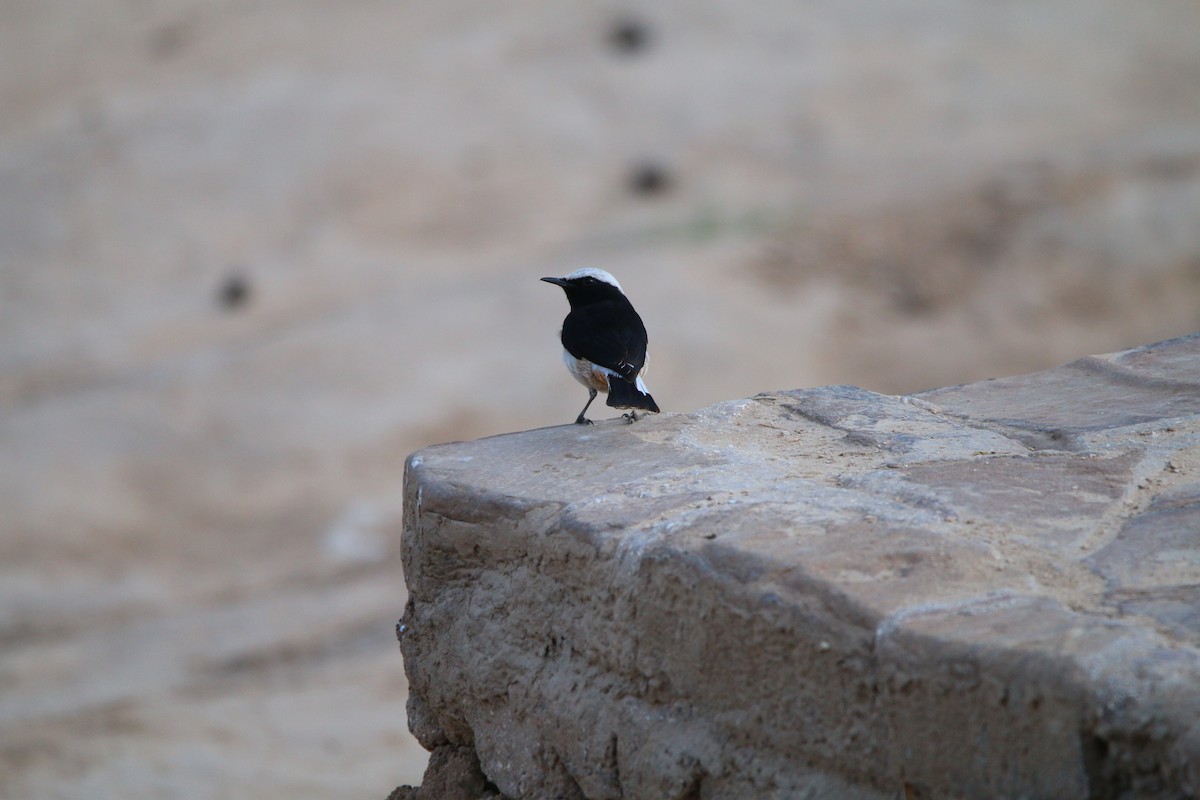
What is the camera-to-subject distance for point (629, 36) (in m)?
18.2

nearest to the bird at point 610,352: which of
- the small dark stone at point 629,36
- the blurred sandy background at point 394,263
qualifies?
the blurred sandy background at point 394,263

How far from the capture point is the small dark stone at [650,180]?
52.6 ft

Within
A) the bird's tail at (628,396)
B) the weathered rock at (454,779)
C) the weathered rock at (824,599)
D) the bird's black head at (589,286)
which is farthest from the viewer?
the bird's black head at (589,286)

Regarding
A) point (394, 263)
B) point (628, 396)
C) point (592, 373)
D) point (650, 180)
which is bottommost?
point (628, 396)

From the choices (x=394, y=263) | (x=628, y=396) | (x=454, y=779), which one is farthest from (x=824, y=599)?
(x=394, y=263)

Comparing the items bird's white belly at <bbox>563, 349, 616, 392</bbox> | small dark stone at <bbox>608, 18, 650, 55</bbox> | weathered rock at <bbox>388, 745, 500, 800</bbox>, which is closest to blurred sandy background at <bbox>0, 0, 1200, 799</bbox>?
small dark stone at <bbox>608, 18, 650, 55</bbox>

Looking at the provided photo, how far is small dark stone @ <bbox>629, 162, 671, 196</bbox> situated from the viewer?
1605 cm

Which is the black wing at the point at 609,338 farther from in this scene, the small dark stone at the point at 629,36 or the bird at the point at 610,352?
the small dark stone at the point at 629,36

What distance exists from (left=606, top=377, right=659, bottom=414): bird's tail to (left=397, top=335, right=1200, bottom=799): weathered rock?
0.09m

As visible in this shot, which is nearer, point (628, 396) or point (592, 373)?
point (628, 396)

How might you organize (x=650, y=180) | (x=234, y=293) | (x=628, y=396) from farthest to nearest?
(x=650, y=180) < (x=234, y=293) < (x=628, y=396)

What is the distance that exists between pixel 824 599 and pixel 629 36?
16817mm

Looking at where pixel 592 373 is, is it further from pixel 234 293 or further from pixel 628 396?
pixel 234 293

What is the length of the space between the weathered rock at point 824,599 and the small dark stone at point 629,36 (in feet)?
49.5
